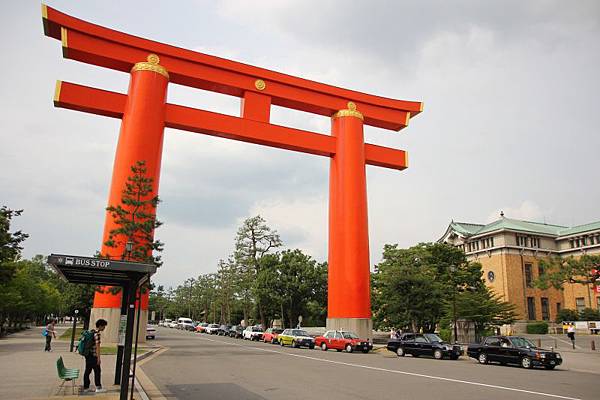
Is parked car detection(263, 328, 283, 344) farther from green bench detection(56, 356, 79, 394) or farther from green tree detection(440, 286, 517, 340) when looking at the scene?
green bench detection(56, 356, 79, 394)

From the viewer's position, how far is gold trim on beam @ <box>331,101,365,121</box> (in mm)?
35219

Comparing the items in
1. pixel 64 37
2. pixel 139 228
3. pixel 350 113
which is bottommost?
pixel 139 228

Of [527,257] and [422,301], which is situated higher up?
[527,257]

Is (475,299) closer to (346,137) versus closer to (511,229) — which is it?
(346,137)

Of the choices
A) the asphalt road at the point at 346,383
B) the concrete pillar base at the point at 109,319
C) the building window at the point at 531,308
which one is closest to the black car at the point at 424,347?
the asphalt road at the point at 346,383

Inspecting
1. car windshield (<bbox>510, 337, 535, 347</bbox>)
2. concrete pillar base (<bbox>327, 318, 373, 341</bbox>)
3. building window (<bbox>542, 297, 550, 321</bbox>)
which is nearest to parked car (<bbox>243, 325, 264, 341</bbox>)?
concrete pillar base (<bbox>327, 318, 373, 341</bbox>)

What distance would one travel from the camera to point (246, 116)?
104 ft

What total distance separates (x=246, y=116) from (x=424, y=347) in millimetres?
17548

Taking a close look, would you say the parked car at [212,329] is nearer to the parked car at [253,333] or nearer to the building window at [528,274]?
the parked car at [253,333]

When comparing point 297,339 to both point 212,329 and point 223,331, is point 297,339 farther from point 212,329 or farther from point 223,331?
point 212,329

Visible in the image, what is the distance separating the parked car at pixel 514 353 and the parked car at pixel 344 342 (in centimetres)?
706

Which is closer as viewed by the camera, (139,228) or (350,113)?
(139,228)

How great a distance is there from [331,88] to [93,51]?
15598mm

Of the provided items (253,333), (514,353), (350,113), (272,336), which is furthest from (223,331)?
(514,353)
